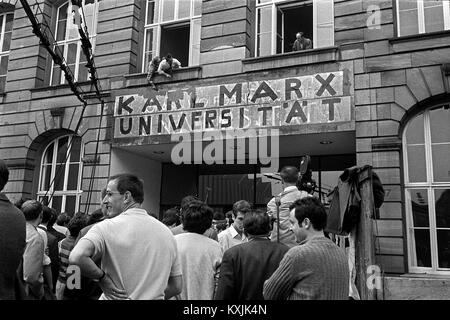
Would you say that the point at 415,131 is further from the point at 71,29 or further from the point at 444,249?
the point at 71,29

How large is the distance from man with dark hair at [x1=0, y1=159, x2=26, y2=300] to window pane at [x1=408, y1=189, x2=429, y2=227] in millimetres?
8960

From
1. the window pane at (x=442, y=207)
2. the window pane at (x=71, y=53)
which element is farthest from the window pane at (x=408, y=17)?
the window pane at (x=71, y=53)

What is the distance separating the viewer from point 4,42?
52.7 feet

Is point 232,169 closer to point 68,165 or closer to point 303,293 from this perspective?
point 68,165

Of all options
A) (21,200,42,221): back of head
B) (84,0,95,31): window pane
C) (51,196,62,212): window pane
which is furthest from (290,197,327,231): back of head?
(84,0,95,31): window pane

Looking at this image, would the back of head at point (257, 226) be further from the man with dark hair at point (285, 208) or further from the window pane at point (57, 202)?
the window pane at point (57, 202)

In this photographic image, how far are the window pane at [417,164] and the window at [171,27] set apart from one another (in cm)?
712

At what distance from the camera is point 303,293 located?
2.81 meters

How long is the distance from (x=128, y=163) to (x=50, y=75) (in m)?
4.78

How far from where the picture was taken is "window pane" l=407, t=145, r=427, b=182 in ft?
32.3

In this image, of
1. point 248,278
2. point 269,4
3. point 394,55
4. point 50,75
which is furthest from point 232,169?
point 248,278

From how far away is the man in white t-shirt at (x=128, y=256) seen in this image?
2.84 m

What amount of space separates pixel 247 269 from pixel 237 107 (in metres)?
8.07

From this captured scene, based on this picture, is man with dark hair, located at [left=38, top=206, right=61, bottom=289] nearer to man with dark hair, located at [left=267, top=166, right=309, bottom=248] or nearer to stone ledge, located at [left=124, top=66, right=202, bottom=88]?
man with dark hair, located at [left=267, top=166, right=309, bottom=248]
